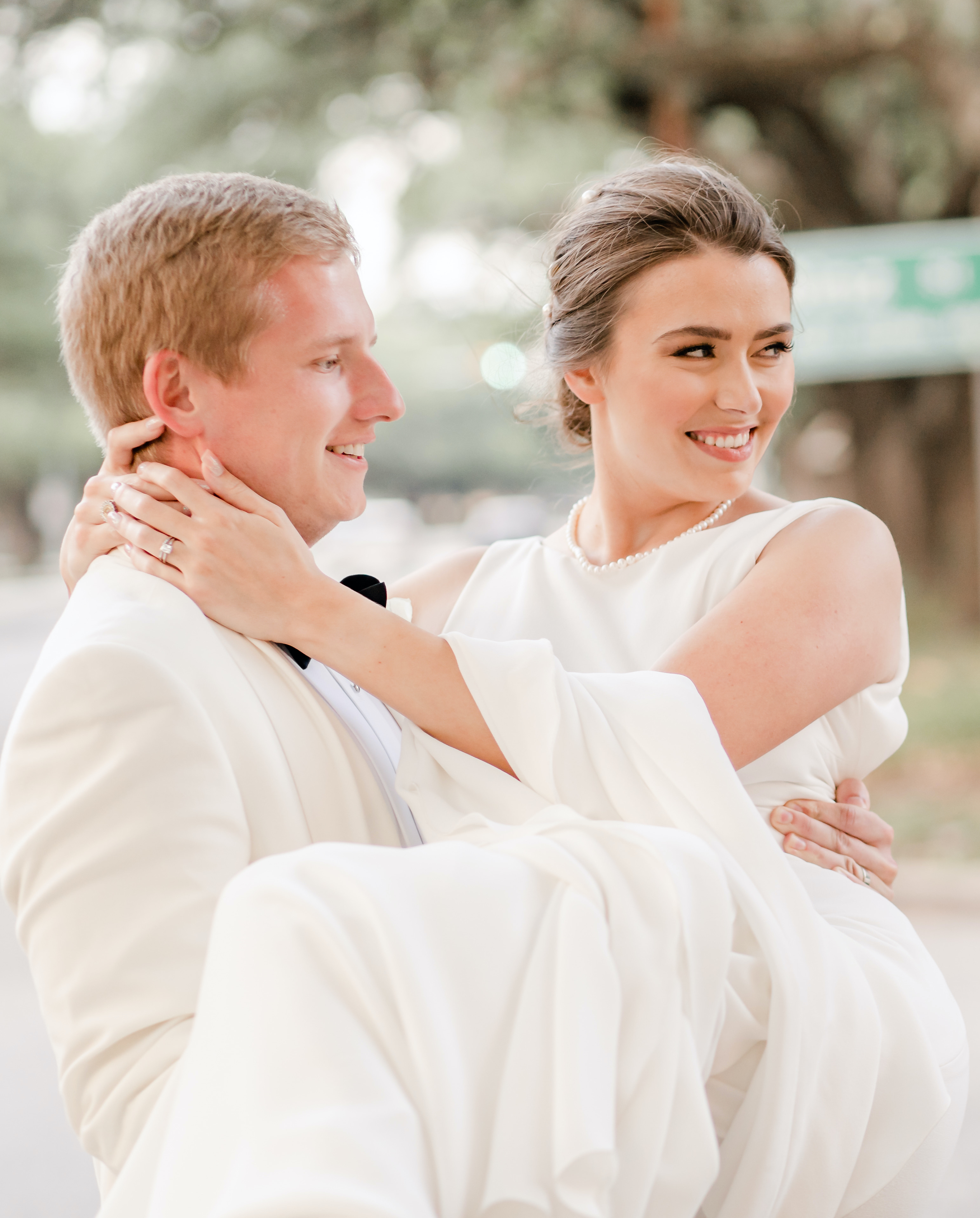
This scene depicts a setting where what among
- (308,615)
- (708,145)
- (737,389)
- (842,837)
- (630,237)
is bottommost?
(842,837)

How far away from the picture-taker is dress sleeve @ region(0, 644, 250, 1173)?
156 cm

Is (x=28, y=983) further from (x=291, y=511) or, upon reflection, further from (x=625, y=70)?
(x=625, y=70)

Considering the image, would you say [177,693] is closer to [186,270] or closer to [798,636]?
[186,270]

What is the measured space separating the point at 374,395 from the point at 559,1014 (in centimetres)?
105

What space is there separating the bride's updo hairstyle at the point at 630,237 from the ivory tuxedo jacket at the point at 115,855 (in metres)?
1.24

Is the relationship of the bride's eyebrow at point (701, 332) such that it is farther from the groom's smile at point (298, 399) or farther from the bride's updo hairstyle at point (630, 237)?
the groom's smile at point (298, 399)

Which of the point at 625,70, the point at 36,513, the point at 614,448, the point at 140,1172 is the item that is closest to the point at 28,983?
the point at 614,448

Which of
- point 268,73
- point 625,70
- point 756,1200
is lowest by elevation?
point 756,1200

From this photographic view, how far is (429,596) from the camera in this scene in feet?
9.32

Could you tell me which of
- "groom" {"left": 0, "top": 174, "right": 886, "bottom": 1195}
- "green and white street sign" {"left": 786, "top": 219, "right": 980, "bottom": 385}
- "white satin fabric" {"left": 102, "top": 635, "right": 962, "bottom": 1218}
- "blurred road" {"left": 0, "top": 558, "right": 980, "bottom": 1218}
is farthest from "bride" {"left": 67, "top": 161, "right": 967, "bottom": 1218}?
"green and white street sign" {"left": 786, "top": 219, "right": 980, "bottom": 385}

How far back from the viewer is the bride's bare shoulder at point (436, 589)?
283 cm

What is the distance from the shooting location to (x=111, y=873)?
1.57m

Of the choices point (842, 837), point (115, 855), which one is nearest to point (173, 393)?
point (115, 855)

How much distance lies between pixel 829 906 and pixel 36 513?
87.1ft
